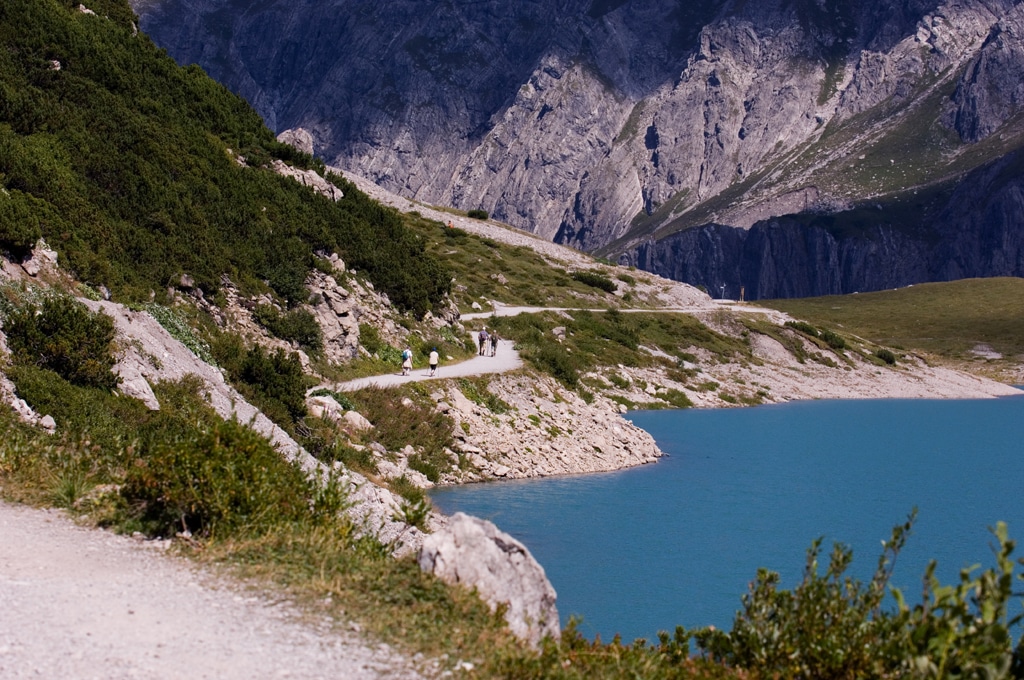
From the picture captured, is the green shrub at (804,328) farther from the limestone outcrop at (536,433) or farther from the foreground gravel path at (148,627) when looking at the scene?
the foreground gravel path at (148,627)

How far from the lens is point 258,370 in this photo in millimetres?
25094

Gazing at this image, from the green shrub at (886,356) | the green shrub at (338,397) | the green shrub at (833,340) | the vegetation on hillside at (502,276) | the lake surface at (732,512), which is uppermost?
the vegetation on hillside at (502,276)

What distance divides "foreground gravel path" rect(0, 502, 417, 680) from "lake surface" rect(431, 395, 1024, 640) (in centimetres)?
1012

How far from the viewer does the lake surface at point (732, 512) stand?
2091 centimetres

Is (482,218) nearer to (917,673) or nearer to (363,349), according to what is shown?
(363,349)

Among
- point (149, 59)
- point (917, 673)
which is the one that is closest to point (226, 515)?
point (917, 673)

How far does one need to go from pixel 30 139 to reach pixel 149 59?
51.7ft

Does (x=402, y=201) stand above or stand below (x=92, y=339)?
above

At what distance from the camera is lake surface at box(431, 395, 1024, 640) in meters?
20.9

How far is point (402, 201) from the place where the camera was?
106188 mm

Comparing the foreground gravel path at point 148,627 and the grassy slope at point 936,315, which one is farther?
the grassy slope at point 936,315

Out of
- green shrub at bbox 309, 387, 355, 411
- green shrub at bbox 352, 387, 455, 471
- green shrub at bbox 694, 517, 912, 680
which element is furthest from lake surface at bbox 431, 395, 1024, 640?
green shrub at bbox 694, 517, 912, 680

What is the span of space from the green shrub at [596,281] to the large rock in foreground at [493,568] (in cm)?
7513

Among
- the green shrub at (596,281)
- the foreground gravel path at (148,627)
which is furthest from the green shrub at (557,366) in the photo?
the green shrub at (596,281)
